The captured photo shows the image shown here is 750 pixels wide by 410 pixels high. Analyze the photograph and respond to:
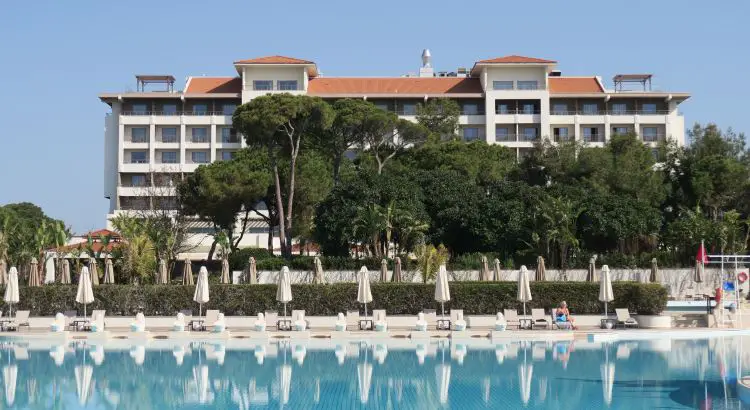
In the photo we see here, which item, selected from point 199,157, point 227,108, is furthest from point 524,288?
point 199,157

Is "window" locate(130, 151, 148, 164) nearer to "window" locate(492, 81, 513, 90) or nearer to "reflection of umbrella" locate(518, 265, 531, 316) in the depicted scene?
"window" locate(492, 81, 513, 90)

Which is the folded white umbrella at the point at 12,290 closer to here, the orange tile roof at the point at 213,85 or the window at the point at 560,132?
the orange tile roof at the point at 213,85

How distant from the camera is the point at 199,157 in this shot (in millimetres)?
79312

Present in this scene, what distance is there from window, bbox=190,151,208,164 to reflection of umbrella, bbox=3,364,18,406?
5803cm

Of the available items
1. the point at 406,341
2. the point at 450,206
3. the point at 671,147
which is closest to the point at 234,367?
the point at 406,341

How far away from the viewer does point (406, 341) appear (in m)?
26.1

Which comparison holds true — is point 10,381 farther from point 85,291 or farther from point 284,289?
point 284,289

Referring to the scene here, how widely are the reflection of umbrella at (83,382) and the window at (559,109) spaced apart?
62879 millimetres

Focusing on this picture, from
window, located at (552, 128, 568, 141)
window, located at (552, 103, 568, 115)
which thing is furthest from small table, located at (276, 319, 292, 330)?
window, located at (552, 103, 568, 115)

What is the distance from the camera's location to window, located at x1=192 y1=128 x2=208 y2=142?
79000 millimetres

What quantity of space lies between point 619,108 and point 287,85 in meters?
29.4

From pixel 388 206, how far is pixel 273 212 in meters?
17.2

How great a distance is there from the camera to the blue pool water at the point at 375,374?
1688cm

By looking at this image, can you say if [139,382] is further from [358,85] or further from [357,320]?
[358,85]
